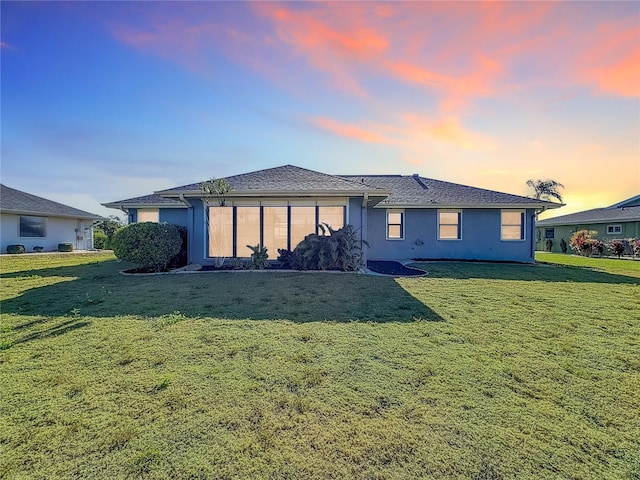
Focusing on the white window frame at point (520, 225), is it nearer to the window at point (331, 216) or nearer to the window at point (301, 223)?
the window at point (331, 216)

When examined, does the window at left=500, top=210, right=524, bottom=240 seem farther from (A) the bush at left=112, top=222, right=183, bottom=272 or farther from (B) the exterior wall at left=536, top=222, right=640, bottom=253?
(A) the bush at left=112, top=222, right=183, bottom=272

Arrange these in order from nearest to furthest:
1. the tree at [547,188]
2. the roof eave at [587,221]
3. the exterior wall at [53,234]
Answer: the exterior wall at [53,234] → the roof eave at [587,221] → the tree at [547,188]

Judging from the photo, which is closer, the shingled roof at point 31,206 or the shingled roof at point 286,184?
the shingled roof at point 286,184

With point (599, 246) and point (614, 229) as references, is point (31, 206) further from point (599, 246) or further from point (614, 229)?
point (614, 229)

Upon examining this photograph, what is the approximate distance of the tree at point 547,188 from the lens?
35.2 meters

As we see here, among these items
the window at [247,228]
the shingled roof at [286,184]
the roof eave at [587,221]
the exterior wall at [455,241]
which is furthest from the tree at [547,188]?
the window at [247,228]

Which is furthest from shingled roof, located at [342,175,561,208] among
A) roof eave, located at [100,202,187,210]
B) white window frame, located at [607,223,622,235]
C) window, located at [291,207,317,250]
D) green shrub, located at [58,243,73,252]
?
green shrub, located at [58,243,73,252]

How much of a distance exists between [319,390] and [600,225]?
1149 inches

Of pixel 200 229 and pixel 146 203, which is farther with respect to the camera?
pixel 146 203

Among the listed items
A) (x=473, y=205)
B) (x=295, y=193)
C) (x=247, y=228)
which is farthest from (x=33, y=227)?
(x=473, y=205)

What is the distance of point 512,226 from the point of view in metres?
15.0

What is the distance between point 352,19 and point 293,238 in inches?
270

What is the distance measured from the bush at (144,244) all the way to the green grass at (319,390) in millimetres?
3913

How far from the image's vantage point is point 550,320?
5.30 meters
